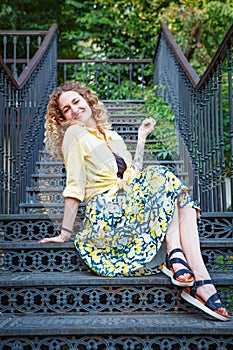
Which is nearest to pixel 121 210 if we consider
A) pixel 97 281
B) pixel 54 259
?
pixel 97 281

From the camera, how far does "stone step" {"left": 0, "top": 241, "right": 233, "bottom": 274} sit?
7.63 ft

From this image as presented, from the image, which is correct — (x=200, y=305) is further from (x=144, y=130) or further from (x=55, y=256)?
(x=144, y=130)

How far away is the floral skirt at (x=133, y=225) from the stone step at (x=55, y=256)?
159mm

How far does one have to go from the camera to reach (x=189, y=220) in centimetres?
208

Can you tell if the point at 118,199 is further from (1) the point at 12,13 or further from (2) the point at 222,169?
(1) the point at 12,13

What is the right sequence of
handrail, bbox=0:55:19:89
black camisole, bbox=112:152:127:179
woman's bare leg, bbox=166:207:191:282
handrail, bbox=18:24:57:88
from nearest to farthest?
woman's bare leg, bbox=166:207:191:282
black camisole, bbox=112:152:127:179
handrail, bbox=0:55:19:89
handrail, bbox=18:24:57:88

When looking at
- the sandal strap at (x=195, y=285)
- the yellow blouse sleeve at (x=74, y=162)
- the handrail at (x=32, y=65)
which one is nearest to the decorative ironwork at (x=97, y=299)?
the sandal strap at (x=195, y=285)

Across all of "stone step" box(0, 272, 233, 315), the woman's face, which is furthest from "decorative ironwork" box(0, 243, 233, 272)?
the woman's face

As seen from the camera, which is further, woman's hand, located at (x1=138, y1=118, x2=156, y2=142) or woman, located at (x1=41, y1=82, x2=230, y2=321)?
woman's hand, located at (x1=138, y1=118, x2=156, y2=142)

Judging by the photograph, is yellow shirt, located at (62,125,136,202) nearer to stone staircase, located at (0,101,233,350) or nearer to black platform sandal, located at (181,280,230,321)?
stone staircase, located at (0,101,233,350)

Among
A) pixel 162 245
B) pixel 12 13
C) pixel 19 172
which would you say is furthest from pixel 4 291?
pixel 12 13

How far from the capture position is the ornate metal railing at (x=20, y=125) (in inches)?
119

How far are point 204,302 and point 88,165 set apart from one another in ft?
3.05

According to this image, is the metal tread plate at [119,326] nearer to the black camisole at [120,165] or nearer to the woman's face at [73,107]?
the black camisole at [120,165]
